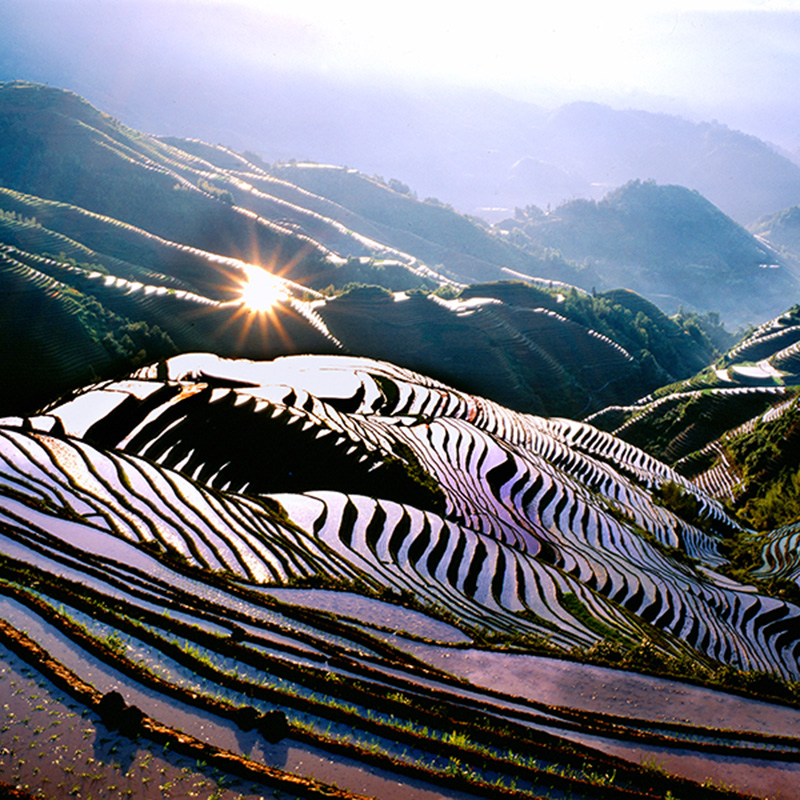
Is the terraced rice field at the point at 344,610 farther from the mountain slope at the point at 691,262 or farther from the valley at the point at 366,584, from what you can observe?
the mountain slope at the point at 691,262

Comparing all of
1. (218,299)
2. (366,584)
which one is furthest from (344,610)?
(218,299)

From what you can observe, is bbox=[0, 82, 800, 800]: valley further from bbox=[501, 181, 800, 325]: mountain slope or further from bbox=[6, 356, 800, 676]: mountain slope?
bbox=[501, 181, 800, 325]: mountain slope

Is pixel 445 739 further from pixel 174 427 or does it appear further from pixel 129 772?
pixel 174 427

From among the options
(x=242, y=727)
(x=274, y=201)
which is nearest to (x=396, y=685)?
(x=242, y=727)

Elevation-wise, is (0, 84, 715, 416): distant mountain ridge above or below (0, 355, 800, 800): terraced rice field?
above

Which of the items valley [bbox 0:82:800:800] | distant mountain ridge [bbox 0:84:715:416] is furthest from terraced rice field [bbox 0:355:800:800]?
distant mountain ridge [bbox 0:84:715:416]

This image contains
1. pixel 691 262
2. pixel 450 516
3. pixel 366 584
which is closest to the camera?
pixel 366 584

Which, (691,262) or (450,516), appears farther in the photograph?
(691,262)

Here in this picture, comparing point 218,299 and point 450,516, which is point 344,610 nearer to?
point 450,516
